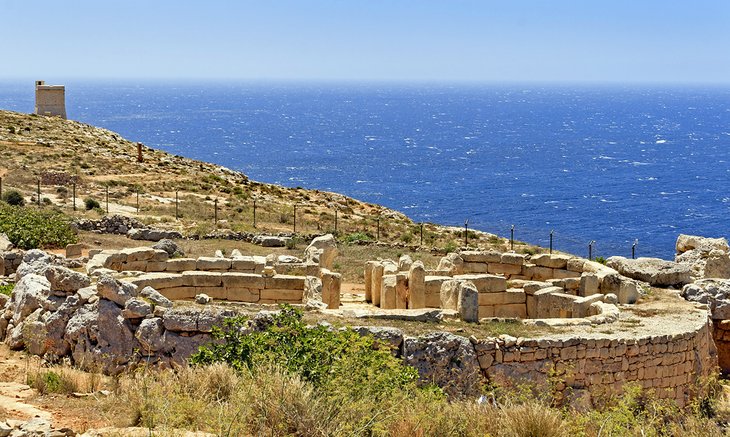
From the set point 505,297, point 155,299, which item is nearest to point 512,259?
point 505,297

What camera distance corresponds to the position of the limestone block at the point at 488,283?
20047 mm

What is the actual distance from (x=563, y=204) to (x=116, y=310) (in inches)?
2995

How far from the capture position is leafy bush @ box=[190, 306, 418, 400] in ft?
37.0

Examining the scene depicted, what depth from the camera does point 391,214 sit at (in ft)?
172

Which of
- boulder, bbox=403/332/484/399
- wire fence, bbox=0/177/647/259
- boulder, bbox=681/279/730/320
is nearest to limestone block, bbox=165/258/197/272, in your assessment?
boulder, bbox=403/332/484/399

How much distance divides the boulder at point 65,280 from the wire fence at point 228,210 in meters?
19.7

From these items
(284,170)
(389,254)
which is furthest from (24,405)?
(284,170)

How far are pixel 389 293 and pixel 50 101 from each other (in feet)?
215

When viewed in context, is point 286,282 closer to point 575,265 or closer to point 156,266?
point 156,266

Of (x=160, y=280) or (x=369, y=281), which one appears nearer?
(x=160, y=280)

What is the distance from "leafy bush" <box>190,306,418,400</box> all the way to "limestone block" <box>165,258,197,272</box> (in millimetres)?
6550

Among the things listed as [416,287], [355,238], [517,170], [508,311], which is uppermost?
[416,287]

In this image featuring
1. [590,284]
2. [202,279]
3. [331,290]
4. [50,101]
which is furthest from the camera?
[50,101]

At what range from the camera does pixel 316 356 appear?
39.6 feet
